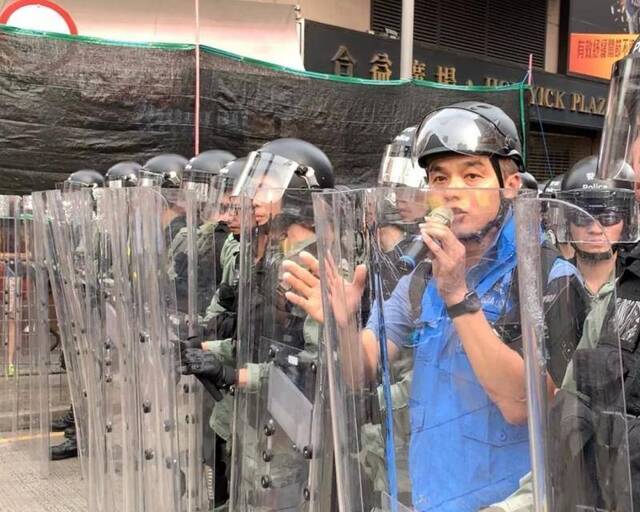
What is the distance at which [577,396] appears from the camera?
1219 mm

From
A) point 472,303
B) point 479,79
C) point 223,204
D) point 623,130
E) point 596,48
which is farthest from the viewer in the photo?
point 596,48

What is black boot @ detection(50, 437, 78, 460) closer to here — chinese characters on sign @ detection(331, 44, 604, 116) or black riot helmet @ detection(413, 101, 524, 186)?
black riot helmet @ detection(413, 101, 524, 186)

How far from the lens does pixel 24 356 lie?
19.1 feet

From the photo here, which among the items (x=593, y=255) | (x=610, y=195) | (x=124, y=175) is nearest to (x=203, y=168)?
(x=124, y=175)

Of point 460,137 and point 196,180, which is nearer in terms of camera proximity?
point 460,137

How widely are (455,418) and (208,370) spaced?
5.86 feet

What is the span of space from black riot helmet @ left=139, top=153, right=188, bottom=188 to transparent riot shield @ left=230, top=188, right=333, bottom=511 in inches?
114

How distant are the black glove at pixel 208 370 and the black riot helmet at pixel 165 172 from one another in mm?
2324

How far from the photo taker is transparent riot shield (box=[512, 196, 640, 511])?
119cm

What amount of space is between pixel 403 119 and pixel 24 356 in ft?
15.0

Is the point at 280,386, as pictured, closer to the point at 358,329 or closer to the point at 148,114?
the point at 358,329

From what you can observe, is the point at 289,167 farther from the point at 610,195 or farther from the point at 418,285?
the point at 418,285

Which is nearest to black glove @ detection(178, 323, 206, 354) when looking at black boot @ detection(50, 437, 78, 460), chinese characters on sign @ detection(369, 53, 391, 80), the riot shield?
the riot shield

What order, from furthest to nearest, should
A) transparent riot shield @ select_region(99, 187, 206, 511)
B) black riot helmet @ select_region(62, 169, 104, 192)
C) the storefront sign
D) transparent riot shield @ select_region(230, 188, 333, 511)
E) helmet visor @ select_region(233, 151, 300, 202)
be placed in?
the storefront sign < black riot helmet @ select_region(62, 169, 104, 192) < helmet visor @ select_region(233, 151, 300, 202) < transparent riot shield @ select_region(99, 187, 206, 511) < transparent riot shield @ select_region(230, 188, 333, 511)
